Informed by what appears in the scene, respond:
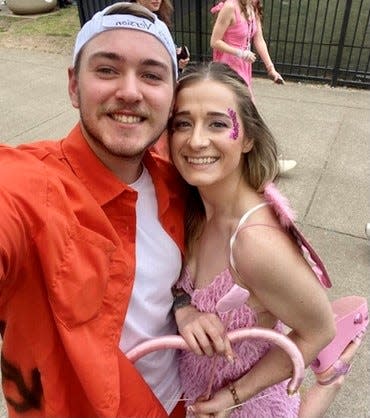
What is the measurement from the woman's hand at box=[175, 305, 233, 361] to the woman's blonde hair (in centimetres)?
30

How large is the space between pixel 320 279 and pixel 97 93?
2.94 ft

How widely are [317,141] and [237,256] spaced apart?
3.92 meters

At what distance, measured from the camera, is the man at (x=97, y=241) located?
1158mm

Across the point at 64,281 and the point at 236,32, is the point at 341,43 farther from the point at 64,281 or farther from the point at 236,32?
the point at 64,281

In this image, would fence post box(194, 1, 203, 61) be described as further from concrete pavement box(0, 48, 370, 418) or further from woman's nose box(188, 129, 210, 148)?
woman's nose box(188, 129, 210, 148)

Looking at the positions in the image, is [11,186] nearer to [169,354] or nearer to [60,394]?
[60,394]

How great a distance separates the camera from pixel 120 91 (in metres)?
1.37

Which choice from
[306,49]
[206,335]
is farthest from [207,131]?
[306,49]

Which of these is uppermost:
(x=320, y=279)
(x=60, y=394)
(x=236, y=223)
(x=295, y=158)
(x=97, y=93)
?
(x=97, y=93)

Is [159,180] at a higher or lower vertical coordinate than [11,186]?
lower

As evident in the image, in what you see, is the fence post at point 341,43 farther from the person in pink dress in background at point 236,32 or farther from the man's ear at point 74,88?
the man's ear at point 74,88

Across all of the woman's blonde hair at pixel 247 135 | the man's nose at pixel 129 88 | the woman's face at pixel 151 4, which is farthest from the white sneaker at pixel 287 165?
the man's nose at pixel 129 88

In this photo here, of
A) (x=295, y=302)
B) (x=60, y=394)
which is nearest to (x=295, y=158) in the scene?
(x=295, y=302)

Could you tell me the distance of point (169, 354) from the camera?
164 centimetres
